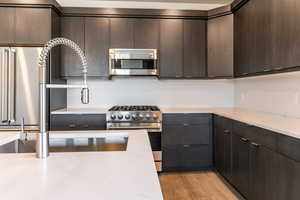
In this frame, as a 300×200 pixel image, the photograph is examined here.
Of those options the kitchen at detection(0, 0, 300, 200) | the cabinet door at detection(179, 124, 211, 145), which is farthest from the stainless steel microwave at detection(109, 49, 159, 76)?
the cabinet door at detection(179, 124, 211, 145)

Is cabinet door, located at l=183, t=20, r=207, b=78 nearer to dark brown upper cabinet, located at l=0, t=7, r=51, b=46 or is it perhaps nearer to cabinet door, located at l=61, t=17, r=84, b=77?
cabinet door, located at l=61, t=17, r=84, b=77

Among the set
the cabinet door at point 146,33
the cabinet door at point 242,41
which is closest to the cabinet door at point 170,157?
the cabinet door at point 242,41

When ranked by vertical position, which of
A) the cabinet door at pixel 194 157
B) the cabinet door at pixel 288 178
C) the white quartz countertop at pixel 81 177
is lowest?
the cabinet door at pixel 194 157

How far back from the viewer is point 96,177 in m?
0.82

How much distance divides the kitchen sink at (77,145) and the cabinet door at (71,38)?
7.13ft

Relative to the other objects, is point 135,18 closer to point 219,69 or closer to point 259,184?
point 219,69

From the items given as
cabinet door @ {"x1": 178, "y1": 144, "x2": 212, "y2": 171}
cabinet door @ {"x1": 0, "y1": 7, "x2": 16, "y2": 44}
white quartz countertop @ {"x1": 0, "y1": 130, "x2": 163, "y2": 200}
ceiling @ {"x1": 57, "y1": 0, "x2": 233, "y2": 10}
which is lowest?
cabinet door @ {"x1": 178, "y1": 144, "x2": 212, "y2": 171}

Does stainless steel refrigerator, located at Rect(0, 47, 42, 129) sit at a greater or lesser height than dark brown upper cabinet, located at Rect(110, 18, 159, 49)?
lesser

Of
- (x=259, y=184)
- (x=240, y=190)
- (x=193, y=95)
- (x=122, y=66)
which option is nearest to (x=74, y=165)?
(x=259, y=184)

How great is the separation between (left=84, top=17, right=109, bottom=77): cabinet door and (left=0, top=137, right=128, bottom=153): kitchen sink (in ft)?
6.95

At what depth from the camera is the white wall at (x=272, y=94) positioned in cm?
255

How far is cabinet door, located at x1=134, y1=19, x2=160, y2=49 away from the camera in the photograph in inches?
140

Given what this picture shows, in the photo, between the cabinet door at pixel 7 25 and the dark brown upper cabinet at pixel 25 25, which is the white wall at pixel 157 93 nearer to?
the dark brown upper cabinet at pixel 25 25

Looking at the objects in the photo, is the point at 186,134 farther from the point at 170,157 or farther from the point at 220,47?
the point at 220,47
